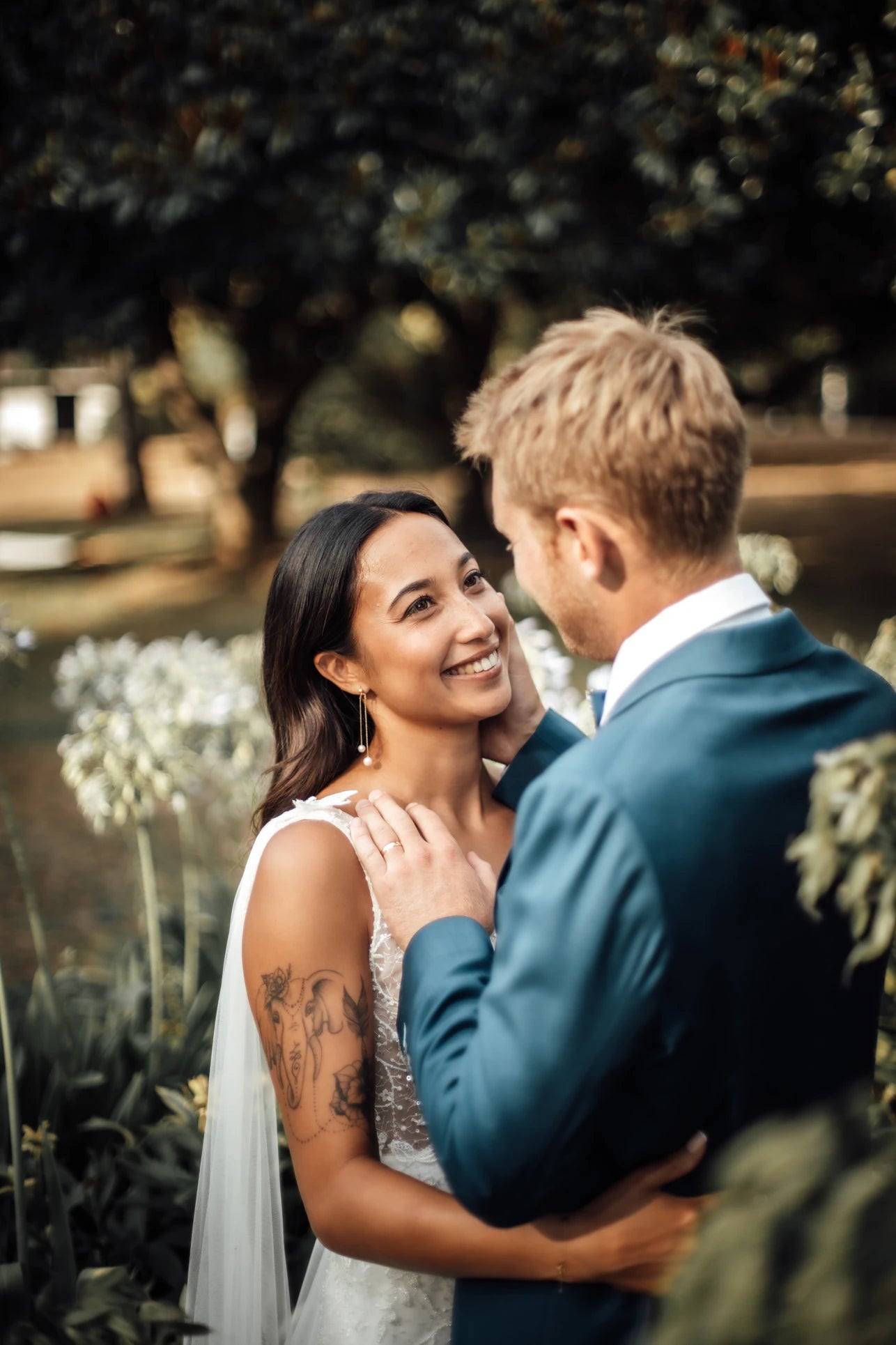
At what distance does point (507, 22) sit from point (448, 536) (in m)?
4.94

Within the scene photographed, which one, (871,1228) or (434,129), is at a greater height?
(434,129)

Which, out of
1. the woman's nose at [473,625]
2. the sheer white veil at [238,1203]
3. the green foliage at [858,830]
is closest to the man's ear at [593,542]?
the green foliage at [858,830]

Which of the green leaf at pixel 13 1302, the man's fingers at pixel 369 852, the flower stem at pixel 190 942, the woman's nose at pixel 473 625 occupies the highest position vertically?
the woman's nose at pixel 473 625

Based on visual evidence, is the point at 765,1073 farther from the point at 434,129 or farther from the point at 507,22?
the point at 434,129

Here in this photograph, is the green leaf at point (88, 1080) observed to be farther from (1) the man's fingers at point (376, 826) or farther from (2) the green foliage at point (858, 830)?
(2) the green foliage at point (858, 830)

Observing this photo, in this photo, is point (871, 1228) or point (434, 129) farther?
point (434, 129)

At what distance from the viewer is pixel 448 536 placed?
272cm

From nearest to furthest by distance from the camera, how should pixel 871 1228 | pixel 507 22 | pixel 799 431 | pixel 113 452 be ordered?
1. pixel 871 1228
2. pixel 507 22
3. pixel 113 452
4. pixel 799 431

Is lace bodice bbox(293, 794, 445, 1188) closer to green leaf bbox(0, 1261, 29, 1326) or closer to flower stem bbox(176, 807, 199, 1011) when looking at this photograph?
green leaf bbox(0, 1261, 29, 1326)

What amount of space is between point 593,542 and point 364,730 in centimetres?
129

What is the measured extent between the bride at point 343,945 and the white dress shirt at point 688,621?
867 millimetres

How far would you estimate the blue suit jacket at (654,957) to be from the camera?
1470mm

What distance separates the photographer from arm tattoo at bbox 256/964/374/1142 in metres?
2.12

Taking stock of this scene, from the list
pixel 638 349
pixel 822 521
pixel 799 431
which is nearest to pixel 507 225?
pixel 638 349
